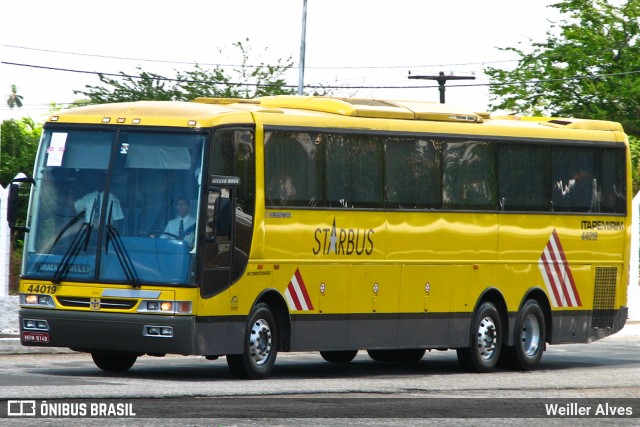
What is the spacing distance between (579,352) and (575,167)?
182 inches

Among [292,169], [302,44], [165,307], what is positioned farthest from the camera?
[302,44]

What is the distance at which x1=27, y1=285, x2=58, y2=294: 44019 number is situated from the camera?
17.5 metres

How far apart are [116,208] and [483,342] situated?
6.46 metres

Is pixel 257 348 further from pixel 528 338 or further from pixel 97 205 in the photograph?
pixel 528 338

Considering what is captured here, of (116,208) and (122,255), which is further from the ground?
(116,208)

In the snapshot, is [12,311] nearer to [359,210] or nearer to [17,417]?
[359,210]

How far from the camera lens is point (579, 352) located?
87.4 ft

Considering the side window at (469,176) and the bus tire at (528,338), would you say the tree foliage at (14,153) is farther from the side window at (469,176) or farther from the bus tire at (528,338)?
the side window at (469,176)

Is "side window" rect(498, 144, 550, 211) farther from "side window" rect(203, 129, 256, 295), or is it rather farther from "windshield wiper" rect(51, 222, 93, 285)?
"windshield wiper" rect(51, 222, 93, 285)

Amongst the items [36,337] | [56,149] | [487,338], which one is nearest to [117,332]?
[36,337]

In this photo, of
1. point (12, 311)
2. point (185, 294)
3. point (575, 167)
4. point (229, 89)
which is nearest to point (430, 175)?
point (575, 167)

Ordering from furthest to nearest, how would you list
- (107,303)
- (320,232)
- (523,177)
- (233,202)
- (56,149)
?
1. (523,177)
2. (320,232)
3. (56,149)
4. (233,202)
5. (107,303)

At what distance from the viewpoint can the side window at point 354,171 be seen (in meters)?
19.4

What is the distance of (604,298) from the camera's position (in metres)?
23.6
